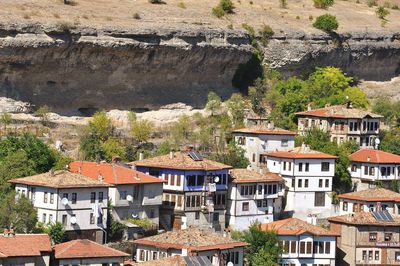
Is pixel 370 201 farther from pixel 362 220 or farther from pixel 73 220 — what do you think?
pixel 73 220

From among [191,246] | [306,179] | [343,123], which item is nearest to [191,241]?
[191,246]

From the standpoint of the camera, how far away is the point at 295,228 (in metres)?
69.8

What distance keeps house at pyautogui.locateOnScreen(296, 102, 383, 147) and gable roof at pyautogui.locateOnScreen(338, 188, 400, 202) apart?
8166 millimetres

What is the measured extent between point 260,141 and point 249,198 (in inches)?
274

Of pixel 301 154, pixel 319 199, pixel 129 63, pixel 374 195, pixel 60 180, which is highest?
pixel 129 63

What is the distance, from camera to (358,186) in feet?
267

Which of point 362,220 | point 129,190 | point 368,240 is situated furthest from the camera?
point 362,220

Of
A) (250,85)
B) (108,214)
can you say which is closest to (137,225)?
(108,214)

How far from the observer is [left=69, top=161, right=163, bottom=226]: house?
68.1 meters

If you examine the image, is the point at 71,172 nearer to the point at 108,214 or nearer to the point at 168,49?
the point at 108,214

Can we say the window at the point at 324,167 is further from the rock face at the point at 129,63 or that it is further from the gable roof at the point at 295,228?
the rock face at the point at 129,63

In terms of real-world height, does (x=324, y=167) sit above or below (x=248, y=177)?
below

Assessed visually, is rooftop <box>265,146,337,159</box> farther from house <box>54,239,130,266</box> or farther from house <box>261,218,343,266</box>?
house <box>54,239,130,266</box>

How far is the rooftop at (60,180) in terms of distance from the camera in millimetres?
65062
